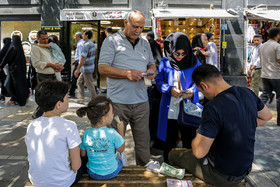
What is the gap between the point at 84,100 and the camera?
8.38 meters

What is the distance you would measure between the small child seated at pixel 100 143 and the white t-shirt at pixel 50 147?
9.0 inches

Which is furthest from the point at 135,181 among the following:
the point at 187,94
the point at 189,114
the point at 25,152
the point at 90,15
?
the point at 90,15

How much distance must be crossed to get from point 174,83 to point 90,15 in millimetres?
7855

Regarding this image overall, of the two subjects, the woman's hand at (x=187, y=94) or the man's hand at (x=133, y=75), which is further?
the woman's hand at (x=187, y=94)

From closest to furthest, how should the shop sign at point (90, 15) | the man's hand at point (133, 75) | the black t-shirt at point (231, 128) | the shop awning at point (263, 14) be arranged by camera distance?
the black t-shirt at point (231, 128)
the man's hand at point (133, 75)
the shop awning at point (263, 14)
the shop sign at point (90, 15)

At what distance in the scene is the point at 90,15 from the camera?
10305 millimetres

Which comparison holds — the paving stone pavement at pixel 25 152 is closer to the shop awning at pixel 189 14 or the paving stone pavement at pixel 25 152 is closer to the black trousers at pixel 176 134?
the black trousers at pixel 176 134

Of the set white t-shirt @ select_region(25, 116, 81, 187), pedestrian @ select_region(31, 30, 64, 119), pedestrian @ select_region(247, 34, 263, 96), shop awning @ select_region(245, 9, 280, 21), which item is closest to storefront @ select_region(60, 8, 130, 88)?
shop awning @ select_region(245, 9, 280, 21)

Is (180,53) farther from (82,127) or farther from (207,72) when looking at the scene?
(82,127)

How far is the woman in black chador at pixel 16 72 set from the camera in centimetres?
702

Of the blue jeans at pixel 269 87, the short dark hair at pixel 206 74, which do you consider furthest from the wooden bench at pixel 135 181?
the blue jeans at pixel 269 87

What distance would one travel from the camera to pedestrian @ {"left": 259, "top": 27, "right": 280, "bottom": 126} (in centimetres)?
586

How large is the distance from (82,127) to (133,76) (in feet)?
9.83

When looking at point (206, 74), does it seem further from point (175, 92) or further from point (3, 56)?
point (3, 56)
